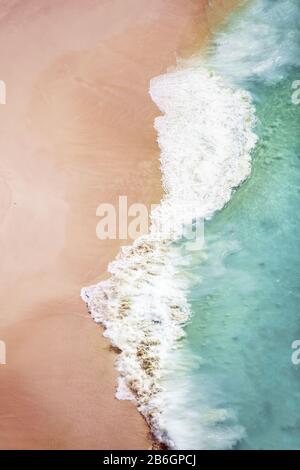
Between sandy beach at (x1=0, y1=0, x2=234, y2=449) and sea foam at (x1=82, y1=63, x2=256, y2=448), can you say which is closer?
sandy beach at (x1=0, y1=0, x2=234, y2=449)

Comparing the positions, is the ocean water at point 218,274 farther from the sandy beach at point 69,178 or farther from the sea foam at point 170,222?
the sandy beach at point 69,178

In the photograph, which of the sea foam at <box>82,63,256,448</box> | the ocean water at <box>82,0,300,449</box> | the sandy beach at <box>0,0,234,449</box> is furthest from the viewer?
the sea foam at <box>82,63,256,448</box>

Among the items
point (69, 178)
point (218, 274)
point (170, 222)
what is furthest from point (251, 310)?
point (69, 178)

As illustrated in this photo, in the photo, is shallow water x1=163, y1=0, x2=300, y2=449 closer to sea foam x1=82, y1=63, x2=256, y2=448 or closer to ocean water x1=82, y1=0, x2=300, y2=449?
ocean water x1=82, y1=0, x2=300, y2=449

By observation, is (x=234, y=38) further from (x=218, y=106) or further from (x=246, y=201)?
(x=246, y=201)

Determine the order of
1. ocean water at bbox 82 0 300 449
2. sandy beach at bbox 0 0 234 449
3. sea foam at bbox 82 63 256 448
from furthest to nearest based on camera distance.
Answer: sea foam at bbox 82 63 256 448
ocean water at bbox 82 0 300 449
sandy beach at bbox 0 0 234 449

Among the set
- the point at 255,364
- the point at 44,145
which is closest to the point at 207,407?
the point at 255,364

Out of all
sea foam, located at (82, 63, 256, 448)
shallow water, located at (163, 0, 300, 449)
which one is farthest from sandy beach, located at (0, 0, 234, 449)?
shallow water, located at (163, 0, 300, 449)
